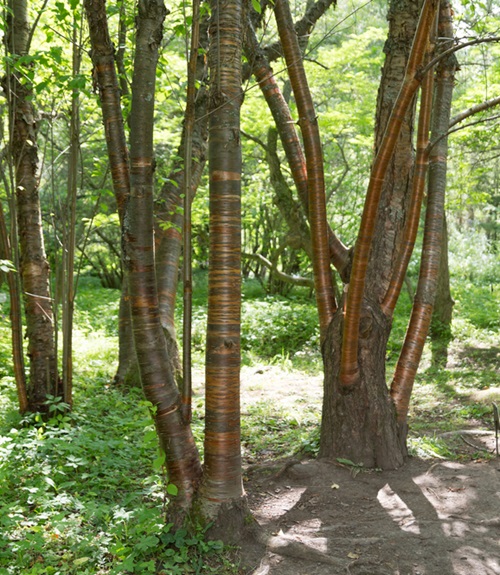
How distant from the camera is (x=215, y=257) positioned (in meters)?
3.15

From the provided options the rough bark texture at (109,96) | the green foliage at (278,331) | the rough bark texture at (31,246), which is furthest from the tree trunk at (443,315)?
the rough bark texture at (109,96)

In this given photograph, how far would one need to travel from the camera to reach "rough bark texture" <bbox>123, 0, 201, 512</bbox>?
3.11 m

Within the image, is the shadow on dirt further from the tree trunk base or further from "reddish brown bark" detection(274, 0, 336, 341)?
"reddish brown bark" detection(274, 0, 336, 341)

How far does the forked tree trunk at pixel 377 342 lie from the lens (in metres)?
4.34

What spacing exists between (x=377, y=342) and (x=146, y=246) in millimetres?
2124

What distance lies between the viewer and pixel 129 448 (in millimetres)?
4875

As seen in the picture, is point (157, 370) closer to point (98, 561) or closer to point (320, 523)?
point (98, 561)

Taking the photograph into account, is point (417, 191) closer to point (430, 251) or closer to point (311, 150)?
point (430, 251)

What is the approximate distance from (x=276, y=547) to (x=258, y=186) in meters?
12.8

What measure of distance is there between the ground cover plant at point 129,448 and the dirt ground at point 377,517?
0.33m

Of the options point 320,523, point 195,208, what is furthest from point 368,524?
point 195,208

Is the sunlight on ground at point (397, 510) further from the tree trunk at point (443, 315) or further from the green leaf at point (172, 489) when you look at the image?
the tree trunk at point (443, 315)

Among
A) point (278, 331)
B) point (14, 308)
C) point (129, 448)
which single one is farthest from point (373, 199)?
point (278, 331)

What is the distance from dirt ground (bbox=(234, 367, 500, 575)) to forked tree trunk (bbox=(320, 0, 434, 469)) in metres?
0.19
